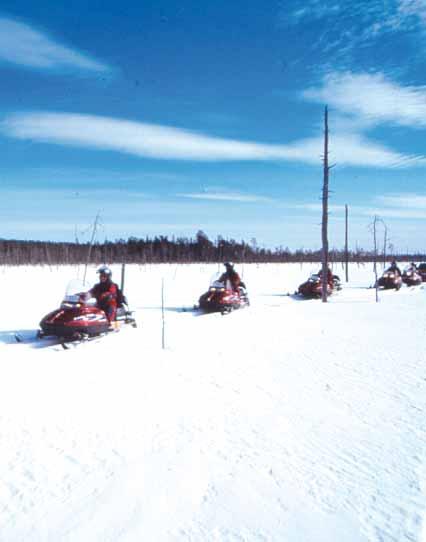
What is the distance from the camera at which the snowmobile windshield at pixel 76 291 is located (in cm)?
931

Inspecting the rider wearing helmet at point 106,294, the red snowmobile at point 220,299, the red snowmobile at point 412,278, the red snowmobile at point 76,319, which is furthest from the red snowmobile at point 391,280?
the red snowmobile at point 76,319

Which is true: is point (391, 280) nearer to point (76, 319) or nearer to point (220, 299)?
point (220, 299)

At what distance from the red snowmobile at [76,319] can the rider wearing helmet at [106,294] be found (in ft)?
1.01

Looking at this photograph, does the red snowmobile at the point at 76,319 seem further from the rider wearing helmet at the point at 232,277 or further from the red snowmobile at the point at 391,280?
the red snowmobile at the point at 391,280

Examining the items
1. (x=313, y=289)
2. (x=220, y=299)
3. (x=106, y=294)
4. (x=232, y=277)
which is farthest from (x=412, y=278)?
(x=106, y=294)

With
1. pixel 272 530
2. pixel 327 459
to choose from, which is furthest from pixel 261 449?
pixel 272 530

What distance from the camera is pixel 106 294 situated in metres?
10.2

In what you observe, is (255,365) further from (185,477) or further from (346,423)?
(185,477)

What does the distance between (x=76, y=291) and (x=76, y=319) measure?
0.90 metres

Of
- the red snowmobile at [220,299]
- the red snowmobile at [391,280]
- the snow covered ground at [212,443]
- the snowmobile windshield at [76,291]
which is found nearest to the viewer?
the snow covered ground at [212,443]

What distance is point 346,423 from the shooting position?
462cm

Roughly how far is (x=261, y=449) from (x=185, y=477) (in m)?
0.81

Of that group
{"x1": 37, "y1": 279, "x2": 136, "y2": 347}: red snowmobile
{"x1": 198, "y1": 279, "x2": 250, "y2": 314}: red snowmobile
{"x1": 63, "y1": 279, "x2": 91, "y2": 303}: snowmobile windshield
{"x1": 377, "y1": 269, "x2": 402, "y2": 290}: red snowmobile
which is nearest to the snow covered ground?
{"x1": 37, "y1": 279, "x2": 136, "y2": 347}: red snowmobile

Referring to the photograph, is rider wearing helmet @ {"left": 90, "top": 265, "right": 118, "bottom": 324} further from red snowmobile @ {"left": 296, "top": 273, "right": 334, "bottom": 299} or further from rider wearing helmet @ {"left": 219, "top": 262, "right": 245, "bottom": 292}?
red snowmobile @ {"left": 296, "top": 273, "right": 334, "bottom": 299}
